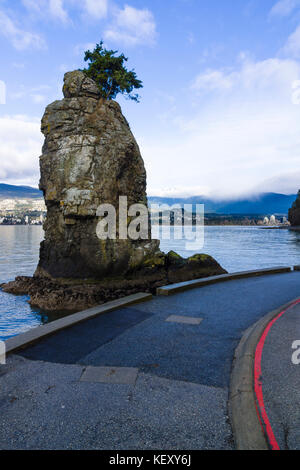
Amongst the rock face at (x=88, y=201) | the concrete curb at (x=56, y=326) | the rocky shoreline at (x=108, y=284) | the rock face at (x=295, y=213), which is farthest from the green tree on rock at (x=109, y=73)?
the rock face at (x=295, y=213)

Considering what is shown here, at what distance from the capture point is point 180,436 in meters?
3.42

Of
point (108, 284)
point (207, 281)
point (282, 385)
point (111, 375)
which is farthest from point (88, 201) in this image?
point (282, 385)

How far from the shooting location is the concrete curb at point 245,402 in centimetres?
331

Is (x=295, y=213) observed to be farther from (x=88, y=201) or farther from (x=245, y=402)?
(x=245, y=402)

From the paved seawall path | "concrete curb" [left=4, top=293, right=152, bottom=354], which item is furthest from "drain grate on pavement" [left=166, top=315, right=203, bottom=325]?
"concrete curb" [left=4, top=293, right=152, bottom=354]

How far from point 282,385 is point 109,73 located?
2999 centimetres

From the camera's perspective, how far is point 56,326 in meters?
7.21

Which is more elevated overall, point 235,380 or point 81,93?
point 81,93

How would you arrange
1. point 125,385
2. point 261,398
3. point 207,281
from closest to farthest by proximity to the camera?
point 261,398 → point 125,385 → point 207,281

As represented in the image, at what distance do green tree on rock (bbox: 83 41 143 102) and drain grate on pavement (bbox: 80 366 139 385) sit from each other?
1048 inches
